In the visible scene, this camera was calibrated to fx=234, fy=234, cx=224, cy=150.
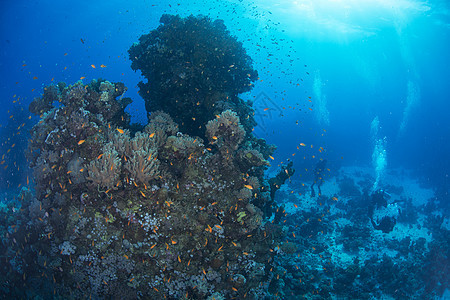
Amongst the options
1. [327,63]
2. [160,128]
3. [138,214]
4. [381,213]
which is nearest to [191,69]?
[160,128]

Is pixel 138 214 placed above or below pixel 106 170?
below

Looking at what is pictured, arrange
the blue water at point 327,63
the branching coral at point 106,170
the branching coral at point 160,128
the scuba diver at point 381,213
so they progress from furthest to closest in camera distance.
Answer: the blue water at point 327,63, the scuba diver at point 381,213, the branching coral at point 160,128, the branching coral at point 106,170

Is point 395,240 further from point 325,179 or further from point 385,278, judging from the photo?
point 325,179

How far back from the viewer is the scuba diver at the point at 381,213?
17.0 metres

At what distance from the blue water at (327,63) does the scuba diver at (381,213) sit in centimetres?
367

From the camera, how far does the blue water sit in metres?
33.4

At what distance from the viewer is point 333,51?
258ft

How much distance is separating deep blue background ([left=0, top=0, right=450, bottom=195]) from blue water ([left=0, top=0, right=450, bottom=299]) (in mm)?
314

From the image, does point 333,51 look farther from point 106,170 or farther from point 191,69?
point 106,170

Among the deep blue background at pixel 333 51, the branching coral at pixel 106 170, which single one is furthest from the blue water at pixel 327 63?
the branching coral at pixel 106 170

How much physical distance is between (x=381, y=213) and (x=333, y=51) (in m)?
74.3

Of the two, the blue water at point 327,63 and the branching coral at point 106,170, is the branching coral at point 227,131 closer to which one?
the branching coral at point 106,170

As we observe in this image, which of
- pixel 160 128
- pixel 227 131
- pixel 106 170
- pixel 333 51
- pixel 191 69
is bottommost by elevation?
pixel 106 170

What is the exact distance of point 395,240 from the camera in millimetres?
16141
